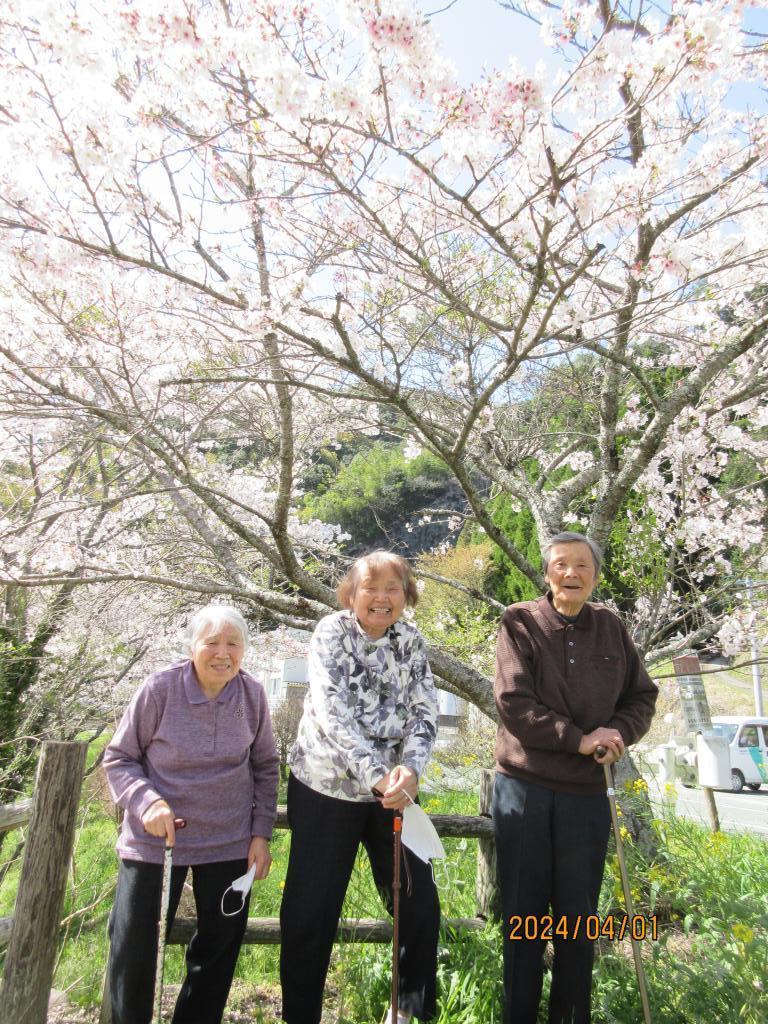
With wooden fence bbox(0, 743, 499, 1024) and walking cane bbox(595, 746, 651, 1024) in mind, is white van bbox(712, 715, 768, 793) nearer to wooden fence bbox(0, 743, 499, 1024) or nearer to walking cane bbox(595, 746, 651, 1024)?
walking cane bbox(595, 746, 651, 1024)

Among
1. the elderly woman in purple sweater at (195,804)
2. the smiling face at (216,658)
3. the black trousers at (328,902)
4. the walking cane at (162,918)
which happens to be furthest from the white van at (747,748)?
the walking cane at (162,918)

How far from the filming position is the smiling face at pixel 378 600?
215cm

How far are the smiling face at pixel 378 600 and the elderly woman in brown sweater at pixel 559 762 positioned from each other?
355 millimetres

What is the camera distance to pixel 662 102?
2816 mm

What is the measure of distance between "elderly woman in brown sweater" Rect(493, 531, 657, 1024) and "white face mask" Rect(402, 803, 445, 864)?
0.75 ft

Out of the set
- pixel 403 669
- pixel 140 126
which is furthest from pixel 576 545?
pixel 140 126

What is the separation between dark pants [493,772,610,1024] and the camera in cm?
195

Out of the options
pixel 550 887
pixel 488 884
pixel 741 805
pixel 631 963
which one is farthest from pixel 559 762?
pixel 741 805

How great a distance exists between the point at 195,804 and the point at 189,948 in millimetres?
401

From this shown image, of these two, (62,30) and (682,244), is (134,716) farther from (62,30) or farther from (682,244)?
(682,244)

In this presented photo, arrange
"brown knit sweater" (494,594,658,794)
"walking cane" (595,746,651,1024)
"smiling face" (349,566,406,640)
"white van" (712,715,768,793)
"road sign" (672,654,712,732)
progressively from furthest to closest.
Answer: "white van" (712,715,768,793)
"road sign" (672,654,712,732)
"smiling face" (349,566,406,640)
"brown knit sweater" (494,594,658,794)
"walking cane" (595,746,651,1024)

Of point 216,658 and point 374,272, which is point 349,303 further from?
point 216,658

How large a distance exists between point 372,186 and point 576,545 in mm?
1779

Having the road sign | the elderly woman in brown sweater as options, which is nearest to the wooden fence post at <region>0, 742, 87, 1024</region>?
the elderly woman in brown sweater
